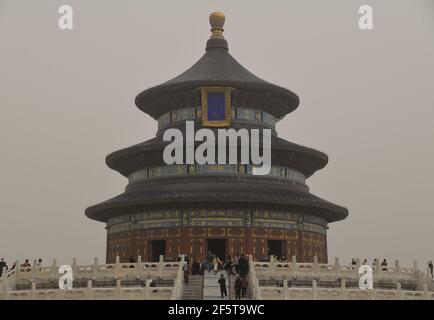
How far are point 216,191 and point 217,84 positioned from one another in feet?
26.2

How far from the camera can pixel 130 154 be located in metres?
50.9

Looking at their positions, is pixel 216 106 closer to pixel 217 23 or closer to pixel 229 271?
pixel 217 23

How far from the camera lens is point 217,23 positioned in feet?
185

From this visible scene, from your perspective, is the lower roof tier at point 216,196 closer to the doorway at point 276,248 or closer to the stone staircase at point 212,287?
the doorway at point 276,248

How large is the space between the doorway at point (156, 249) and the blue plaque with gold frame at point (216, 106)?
26.7ft

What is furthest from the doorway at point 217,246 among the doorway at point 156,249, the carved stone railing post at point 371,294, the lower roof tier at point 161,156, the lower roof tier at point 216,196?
the carved stone railing post at point 371,294

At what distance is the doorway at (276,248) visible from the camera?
48.5m

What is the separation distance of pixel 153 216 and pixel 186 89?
895 centimetres

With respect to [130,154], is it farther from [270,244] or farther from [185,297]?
[185,297]

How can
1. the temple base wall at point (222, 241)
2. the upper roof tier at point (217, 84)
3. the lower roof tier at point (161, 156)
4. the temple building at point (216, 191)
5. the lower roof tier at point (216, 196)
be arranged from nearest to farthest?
the lower roof tier at point (216, 196)
the temple base wall at point (222, 241)
the temple building at point (216, 191)
the lower roof tier at point (161, 156)
the upper roof tier at point (217, 84)

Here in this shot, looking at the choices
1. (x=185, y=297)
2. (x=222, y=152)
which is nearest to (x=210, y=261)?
(x=222, y=152)

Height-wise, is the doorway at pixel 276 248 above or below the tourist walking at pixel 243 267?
above

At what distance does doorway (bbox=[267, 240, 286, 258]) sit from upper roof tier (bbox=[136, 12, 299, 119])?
999 centimetres
